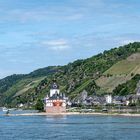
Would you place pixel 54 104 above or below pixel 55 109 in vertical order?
above

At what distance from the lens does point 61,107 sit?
647 feet

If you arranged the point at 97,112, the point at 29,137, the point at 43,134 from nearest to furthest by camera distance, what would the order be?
the point at 29,137 < the point at 43,134 < the point at 97,112

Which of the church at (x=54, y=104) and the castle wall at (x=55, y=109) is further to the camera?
the church at (x=54, y=104)

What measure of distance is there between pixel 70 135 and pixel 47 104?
105 metres

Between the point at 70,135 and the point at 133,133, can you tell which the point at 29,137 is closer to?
the point at 70,135

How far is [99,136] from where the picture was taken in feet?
301

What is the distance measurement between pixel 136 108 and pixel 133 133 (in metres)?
100.0

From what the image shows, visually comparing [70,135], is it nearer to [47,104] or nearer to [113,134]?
[113,134]

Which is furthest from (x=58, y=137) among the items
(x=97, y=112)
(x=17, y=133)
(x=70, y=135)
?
(x=97, y=112)

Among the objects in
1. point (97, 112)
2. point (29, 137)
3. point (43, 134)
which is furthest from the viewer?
point (97, 112)

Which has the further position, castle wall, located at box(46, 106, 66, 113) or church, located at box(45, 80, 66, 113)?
church, located at box(45, 80, 66, 113)

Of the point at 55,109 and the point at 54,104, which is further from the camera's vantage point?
the point at 54,104

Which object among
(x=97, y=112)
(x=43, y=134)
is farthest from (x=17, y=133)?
(x=97, y=112)

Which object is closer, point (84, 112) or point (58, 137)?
point (58, 137)
